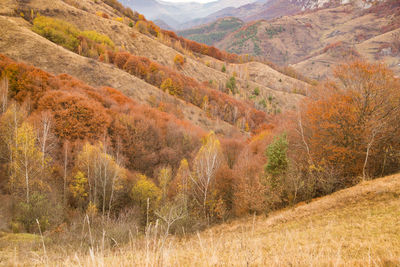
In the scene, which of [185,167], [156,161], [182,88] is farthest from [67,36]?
[185,167]

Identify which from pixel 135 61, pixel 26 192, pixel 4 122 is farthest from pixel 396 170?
pixel 135 61

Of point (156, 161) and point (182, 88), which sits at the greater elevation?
point (182, 88)

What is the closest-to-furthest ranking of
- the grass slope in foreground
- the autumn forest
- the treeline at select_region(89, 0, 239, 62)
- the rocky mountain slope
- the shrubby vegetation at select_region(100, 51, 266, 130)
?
1. the grass slope in foreground
2. the autumn forest
3. the rocky mountain slope
4. the shrubby vegetation at select_region(100, 51, 266, 130)
5. the treeline at select_region(89, 0, 239, 62)

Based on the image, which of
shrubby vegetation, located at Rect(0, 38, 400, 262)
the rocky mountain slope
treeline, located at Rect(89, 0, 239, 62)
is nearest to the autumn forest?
shrubby vegetation, located at Rect(0, 38, 400, 262)

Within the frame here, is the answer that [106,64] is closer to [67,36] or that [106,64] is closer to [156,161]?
[67,36]

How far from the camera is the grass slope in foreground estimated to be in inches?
227

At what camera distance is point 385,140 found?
20266 millimetres

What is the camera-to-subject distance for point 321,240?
944 centimetres

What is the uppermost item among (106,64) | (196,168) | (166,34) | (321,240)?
(166,34)

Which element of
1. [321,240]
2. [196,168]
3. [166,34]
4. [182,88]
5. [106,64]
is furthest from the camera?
[166,34]

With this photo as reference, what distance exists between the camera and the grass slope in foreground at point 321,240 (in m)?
5.76

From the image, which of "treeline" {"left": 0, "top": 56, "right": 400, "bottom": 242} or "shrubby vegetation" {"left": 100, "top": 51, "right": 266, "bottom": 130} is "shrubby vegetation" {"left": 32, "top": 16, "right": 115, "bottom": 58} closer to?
"shrubby vegetation" {"left": 100, "top": 51, "right": 266, "bottom": 130}

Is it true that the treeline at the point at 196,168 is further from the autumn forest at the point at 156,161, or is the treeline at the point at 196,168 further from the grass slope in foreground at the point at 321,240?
the grass slope in foreground at the point at 321,240

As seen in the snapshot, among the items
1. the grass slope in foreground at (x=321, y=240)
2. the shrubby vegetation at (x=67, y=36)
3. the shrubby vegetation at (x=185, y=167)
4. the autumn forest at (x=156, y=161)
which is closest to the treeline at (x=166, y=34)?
the shrubby vegetation at (x=67, y=36)
